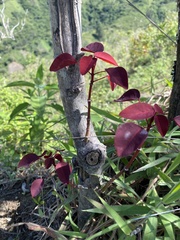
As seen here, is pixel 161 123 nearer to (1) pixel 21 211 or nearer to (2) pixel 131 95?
(2) pixel 131 95

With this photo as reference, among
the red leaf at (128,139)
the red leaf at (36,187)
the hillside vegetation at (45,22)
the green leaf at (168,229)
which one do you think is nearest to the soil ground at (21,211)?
the red leaf at (36,187)

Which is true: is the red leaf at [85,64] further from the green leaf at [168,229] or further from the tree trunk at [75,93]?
the green leaf at [168,229]

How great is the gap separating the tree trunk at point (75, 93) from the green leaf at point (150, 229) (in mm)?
183

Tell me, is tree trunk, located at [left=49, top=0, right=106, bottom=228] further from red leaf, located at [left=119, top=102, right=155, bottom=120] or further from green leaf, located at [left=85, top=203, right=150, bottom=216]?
red leaf, located at [left=119, top=102, right=155, bottom=120]

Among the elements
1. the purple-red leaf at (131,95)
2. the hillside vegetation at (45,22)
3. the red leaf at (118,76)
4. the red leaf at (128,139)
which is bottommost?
the hillside vegetation at (45,22)

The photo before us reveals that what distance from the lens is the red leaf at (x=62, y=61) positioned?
0.75 meters

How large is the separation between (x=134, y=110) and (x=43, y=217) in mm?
670

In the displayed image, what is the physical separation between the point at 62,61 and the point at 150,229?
48 centimetres

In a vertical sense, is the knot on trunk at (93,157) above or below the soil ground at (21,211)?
above

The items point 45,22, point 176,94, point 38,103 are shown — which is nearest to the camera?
point 176,94

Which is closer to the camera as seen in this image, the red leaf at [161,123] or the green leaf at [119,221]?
the red leaf at [161,123]

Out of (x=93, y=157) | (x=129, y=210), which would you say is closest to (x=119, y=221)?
(x=129, y=210)

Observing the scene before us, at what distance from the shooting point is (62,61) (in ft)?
2.47

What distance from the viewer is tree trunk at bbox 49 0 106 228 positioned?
0.80m
